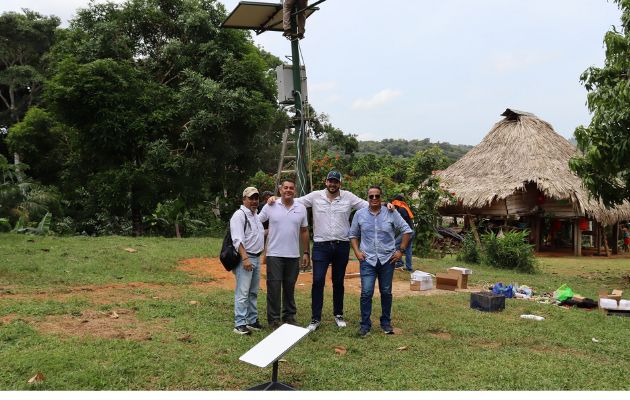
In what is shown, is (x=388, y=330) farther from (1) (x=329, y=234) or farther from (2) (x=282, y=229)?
(2) (x=282, y=229)

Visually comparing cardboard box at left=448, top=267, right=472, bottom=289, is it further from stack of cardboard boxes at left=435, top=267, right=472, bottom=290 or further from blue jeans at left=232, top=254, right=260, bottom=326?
blue jeans at left=232, top=254, right=260, bottom=326

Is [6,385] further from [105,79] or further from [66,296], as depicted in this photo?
[105,79]

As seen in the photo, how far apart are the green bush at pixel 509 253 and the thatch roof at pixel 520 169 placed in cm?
530

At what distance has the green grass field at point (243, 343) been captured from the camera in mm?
4582

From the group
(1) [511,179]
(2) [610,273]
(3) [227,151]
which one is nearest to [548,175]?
(1) [511,179]

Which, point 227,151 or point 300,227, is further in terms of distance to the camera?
point 227,151

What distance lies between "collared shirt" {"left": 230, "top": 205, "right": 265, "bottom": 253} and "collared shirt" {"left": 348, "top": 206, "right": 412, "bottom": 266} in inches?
40.1

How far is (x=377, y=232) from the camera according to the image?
6254mm

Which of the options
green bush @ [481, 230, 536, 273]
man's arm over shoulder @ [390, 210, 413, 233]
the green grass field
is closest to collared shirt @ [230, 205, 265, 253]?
the green grass field

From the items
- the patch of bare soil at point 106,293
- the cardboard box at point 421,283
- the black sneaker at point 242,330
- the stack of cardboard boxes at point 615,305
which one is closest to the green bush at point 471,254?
the cardboard box at point 421,283

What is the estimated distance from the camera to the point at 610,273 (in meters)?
15.8

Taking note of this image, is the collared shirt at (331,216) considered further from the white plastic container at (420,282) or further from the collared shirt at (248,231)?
the white plastic container at (420,282)

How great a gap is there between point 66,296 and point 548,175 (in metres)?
18.3

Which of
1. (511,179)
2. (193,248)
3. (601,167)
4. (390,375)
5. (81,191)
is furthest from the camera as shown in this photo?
(511,179)
